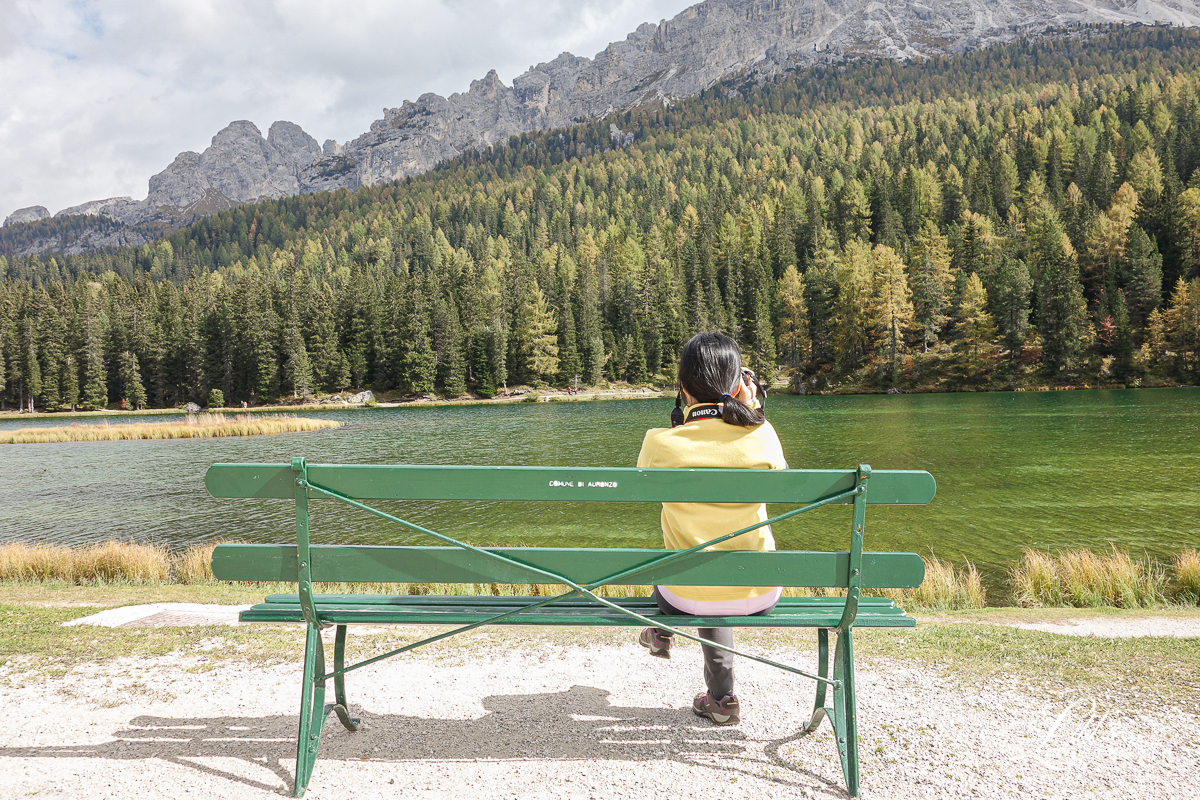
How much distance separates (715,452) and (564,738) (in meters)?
2.06

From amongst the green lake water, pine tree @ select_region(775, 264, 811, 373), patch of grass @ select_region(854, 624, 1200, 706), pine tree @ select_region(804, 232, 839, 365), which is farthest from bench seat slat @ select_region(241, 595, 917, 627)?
pine tree @ select_region(804, 232, 839, 365)

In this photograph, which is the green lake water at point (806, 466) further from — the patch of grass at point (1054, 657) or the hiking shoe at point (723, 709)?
the hiking shoe at point (723, 709)

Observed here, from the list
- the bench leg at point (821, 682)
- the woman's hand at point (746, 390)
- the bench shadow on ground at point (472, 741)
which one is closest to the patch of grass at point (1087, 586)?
the bench leg at point (821, 682)

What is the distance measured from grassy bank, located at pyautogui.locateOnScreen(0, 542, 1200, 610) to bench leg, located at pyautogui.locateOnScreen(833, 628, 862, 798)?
13.1 ft

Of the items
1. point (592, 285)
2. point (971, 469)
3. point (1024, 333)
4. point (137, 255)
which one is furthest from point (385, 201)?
point (971, 469)

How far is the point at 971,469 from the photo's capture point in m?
22.8

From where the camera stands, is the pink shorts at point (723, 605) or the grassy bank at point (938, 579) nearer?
the pink shorts at point (723, 605)

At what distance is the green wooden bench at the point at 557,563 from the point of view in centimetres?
319

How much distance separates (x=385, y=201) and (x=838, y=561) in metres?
212

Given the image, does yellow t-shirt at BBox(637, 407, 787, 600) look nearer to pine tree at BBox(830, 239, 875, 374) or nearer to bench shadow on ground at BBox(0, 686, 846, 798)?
bench shadow on ground at BBox(0, 686, 846, 798)

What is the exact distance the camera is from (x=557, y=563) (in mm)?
3479

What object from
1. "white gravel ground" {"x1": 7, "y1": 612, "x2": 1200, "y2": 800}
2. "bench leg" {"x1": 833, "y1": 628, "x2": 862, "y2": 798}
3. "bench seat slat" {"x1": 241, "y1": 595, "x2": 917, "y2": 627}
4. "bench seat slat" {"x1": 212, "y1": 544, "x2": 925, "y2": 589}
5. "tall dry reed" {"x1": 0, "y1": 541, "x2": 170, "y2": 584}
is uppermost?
"bench seat slat" {"x1": 212, "y1": 544, "x2": 925, "y2": 589}

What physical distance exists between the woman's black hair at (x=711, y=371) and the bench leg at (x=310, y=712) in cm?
251

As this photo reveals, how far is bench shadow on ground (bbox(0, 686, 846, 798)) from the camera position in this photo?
12.3 feet
